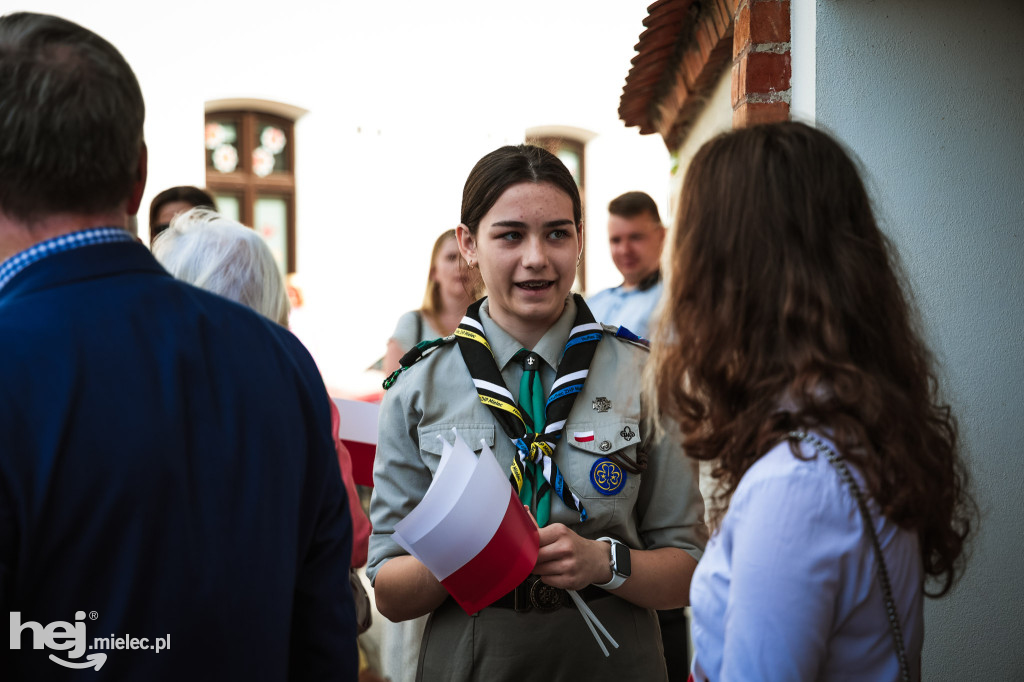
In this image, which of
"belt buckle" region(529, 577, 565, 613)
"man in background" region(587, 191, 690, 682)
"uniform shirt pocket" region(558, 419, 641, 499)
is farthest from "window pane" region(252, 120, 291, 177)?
"belt buckle" region(529, 577, 565, 613)

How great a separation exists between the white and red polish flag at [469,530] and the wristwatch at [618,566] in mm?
262

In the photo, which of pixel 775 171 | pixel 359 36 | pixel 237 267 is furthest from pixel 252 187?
pixel 775 171

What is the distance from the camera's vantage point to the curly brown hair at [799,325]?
1.18 m

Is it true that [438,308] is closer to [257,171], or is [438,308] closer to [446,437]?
[446,437]

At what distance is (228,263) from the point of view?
226 cm

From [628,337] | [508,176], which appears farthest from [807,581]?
[508,176]

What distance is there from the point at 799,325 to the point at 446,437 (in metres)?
0.89

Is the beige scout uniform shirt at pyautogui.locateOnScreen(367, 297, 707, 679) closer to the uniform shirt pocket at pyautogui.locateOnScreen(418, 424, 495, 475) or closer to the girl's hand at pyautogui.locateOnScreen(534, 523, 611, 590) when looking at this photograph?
the uniform shirt pocket at pyautogui.locateOnScreen(418, 424, 495, 475)

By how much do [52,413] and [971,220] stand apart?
2.43 metres

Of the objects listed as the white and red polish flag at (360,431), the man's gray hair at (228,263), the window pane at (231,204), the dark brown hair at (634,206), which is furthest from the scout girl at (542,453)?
the window pane at (231,204)

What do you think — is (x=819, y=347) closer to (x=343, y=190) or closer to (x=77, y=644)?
(x=77, y=644)

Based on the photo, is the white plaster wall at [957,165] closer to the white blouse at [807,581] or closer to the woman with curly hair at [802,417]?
the woman with curly hair at [802,417]

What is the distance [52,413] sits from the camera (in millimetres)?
1033

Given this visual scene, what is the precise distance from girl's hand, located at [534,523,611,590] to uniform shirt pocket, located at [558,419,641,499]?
0.58 feet
